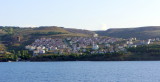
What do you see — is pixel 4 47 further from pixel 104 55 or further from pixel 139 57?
pixel 139 57

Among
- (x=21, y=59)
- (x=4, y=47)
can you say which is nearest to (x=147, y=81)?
(x=21, y=59)

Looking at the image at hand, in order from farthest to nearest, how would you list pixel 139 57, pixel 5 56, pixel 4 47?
pixel 4 47 → pixel 5 56 → pixel 139 57

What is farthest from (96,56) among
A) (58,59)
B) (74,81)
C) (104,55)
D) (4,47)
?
(74,81)

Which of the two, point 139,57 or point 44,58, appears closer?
point 139,57

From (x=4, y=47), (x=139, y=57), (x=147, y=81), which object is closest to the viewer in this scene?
(x=147, y=81)

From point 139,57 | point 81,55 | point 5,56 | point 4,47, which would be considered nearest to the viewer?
Answer: point 139,57

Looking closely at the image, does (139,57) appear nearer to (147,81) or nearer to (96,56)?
(96,56)

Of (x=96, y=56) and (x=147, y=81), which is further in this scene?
(x=96, y=56)

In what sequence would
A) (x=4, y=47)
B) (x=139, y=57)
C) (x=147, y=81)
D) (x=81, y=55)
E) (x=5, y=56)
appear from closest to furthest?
(x=147, y=81), (x=139, y=57), (x=81, y=55), (x=5, y=56), (x=4, y=47)

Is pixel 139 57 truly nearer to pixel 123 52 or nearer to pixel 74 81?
pixel 123 52
